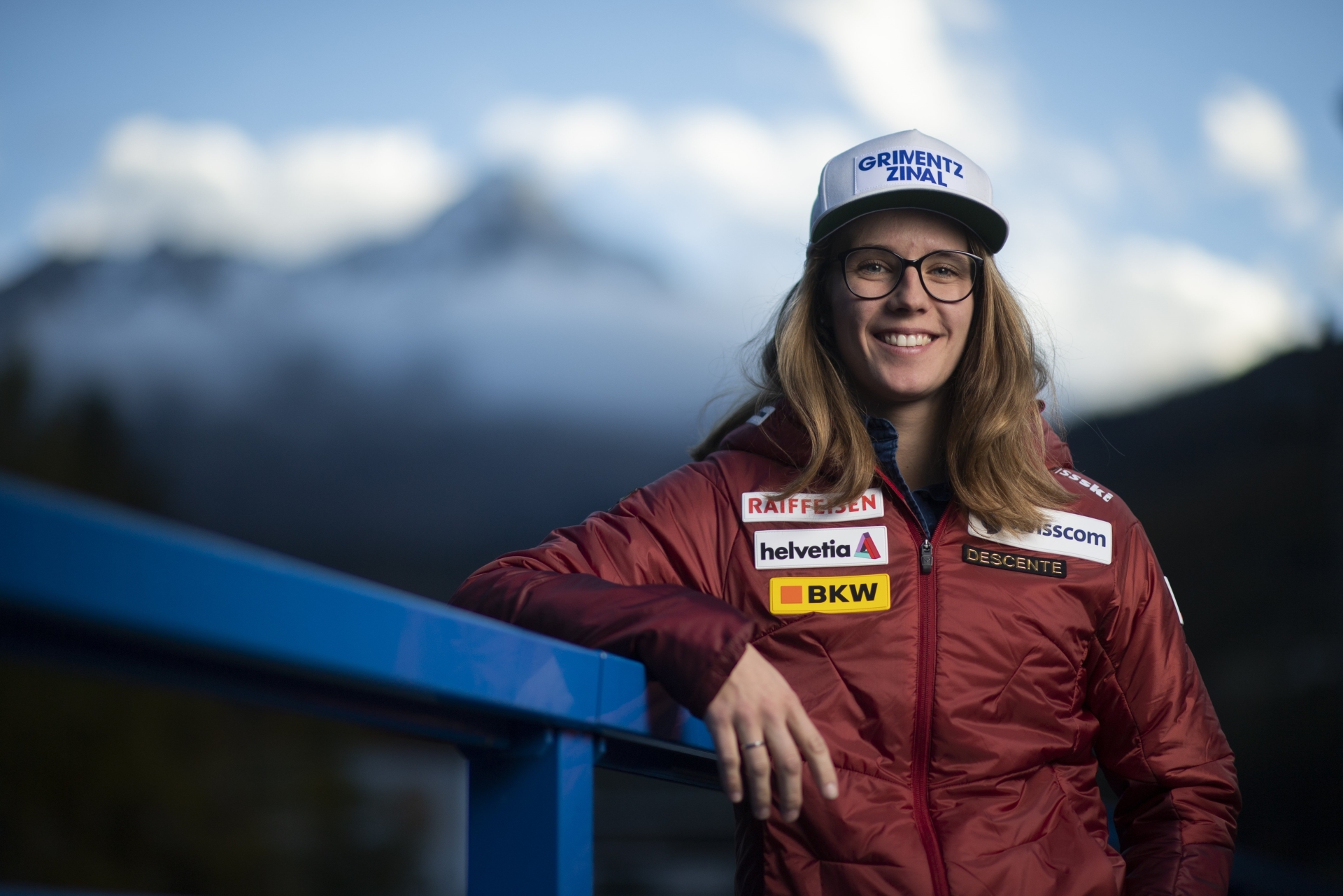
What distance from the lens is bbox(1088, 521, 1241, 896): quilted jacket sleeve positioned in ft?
5.01

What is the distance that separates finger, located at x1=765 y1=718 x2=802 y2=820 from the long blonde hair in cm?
56

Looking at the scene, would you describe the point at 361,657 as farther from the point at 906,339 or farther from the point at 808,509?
the point at 906,339

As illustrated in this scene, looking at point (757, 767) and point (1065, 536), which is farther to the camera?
point (1065, 536)

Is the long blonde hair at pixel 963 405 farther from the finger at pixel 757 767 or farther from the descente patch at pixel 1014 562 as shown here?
the finger at pixel 757 767

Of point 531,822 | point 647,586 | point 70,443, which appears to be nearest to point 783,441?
point 647,586

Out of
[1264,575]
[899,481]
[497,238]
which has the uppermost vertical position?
[497,238]

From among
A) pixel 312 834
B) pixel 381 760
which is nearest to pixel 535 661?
pixel 312 834

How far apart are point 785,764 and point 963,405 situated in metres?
0.84

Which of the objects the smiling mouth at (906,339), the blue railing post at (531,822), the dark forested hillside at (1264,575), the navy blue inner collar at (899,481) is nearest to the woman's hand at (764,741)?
the blue railing post at (531,822)

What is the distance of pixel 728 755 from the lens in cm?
111

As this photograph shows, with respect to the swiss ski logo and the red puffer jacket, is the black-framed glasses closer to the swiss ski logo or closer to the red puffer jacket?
the red puffer jacket

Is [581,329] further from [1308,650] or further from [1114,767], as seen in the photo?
[1114,767]

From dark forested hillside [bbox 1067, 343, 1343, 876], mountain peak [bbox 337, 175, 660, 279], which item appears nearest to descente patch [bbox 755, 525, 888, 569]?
dark forested hillside [bbox 1067, 343, 1343, 876]

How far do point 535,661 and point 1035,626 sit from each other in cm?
85
